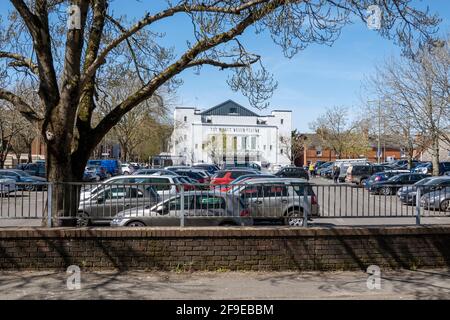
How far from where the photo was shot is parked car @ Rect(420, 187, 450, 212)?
10211 millimetres

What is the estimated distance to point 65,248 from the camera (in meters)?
8.92

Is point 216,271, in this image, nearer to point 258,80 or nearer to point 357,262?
point 357,262

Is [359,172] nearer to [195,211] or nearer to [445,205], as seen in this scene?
[445,205]

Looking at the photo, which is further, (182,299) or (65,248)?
(65,248)

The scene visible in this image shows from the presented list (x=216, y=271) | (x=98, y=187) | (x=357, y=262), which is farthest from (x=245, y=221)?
(x=98, y=187)

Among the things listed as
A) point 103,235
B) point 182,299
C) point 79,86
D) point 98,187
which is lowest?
point 182,299

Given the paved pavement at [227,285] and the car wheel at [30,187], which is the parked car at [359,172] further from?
the car wheel at [30,187]

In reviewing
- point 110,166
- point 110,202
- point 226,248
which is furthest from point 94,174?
point 226,248

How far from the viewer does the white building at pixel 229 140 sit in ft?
284

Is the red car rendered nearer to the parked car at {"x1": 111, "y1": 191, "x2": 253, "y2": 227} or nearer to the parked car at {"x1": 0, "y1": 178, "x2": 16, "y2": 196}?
the parked car at {"x1": 111, "y1": 191, "x2": 253, "y2": 227}

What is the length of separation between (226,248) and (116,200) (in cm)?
229

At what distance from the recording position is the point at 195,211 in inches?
385

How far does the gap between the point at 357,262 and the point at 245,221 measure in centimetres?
232

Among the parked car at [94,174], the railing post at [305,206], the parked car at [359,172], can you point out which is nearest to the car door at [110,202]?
the railing post at [305,206]
